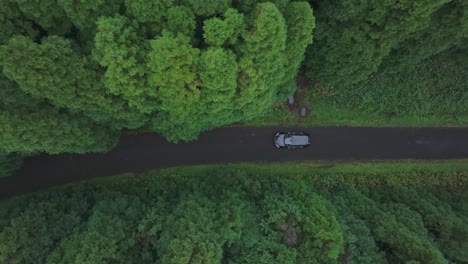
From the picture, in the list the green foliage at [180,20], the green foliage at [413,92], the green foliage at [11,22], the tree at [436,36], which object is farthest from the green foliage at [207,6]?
the green foliage at [413,92]

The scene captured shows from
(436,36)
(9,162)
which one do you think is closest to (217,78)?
(436,36)

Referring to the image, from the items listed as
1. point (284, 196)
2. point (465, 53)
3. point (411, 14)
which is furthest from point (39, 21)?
point (465, 53)

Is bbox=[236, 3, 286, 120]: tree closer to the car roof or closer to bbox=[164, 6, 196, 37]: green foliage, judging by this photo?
bbox=[164, 6, 196, 37]: green foliage

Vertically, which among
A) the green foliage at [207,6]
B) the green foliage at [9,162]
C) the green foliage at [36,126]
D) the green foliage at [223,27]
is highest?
the green foliage at [207,6]

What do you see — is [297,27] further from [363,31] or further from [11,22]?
[11,22]

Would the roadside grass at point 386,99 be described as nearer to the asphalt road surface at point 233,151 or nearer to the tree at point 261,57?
the asphalt road surface at point 233,151

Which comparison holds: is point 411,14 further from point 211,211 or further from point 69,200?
point 69,200

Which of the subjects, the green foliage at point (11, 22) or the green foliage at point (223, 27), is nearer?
the green foliage at point (11, 22)
